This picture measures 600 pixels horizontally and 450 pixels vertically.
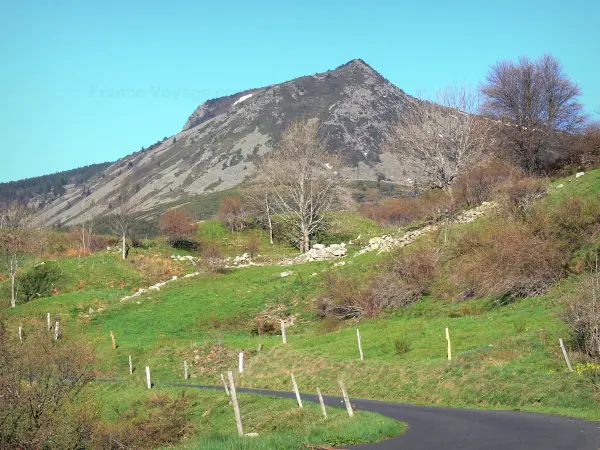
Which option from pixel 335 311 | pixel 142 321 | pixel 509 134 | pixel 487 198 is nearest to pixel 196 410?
pixel 335 311

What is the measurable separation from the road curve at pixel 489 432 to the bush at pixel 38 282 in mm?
47489

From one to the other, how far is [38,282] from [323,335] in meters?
34.3

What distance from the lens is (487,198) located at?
58.0m

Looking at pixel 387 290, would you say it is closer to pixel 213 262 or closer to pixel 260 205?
pixel 213 262

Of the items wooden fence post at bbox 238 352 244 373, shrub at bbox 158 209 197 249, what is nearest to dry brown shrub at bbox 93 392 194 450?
wooden fence post at bbox 238 352 244 373

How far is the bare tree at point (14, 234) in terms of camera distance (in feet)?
211

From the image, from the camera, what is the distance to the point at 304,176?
7012 centimetres

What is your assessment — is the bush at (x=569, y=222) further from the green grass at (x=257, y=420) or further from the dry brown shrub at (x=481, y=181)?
the green grass at (x=257, y=420)

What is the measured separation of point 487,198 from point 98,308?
36.4m

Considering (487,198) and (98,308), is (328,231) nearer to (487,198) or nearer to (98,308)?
(487,198)

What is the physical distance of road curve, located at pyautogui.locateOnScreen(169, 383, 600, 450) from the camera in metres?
15.0

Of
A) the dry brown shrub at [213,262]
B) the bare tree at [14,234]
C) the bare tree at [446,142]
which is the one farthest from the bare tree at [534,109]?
the bare tree at [14,234]

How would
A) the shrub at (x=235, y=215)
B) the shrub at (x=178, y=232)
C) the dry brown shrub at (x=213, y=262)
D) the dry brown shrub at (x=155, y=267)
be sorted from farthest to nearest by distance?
1. the shrub at (x=235, y=215)
2. the shrub at (x=178, y=232)
3. the dry brown shrub at (x=155, y=267)
4. the dry brown shrub at (x=213, y=262)

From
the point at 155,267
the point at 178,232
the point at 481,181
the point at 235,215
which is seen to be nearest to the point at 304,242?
the point at 155,267
